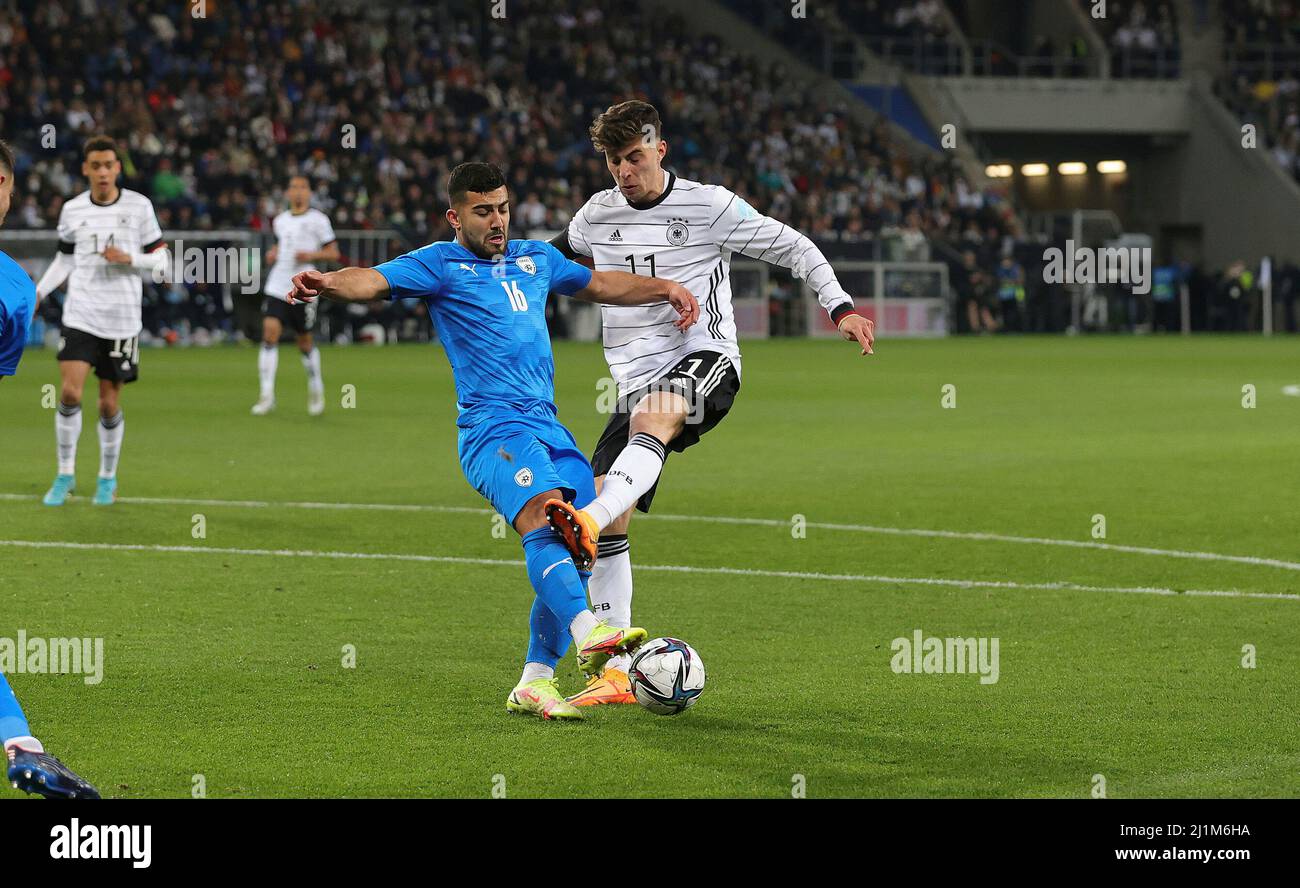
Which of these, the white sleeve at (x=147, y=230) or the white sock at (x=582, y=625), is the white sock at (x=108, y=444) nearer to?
the white sleeve at (x=147, y=230)

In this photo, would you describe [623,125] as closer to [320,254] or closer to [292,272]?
[320,254]

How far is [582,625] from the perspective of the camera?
20.2 feet

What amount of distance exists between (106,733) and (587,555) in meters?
1.67

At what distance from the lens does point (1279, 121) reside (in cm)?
5019

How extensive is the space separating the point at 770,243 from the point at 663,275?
0.47 meters

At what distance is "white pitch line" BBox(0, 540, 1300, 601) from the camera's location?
30.3 feet

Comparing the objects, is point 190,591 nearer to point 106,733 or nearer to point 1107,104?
point 106,733

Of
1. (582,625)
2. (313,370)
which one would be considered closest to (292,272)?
(313,370)

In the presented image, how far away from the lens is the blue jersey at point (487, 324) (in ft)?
21.6

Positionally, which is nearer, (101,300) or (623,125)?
(623,125)

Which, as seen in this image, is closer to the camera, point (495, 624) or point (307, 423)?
point (495, 624)

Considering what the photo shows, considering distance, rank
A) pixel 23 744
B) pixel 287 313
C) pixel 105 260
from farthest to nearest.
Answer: pixel 287 313 → pixel 105 260 → pixel 23 744

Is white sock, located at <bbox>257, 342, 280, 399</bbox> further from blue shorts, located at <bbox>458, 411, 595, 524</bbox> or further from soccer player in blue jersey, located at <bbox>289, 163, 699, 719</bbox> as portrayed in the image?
blue shorts, located at <bbox>458, 411, 595, 524</bbox>
